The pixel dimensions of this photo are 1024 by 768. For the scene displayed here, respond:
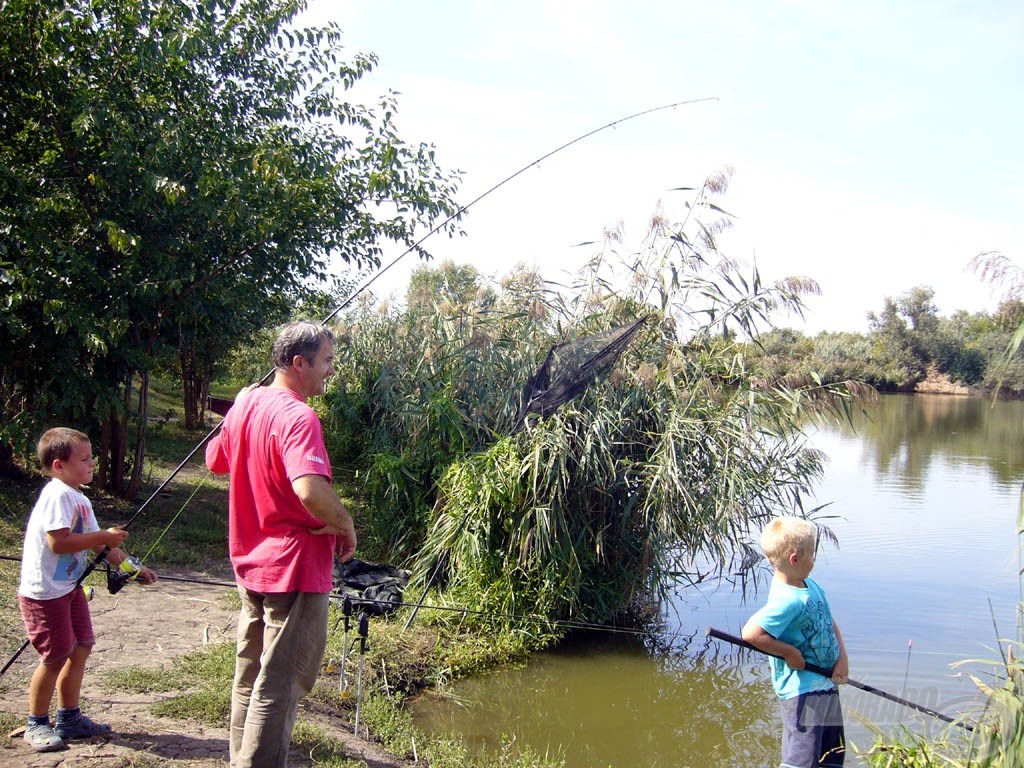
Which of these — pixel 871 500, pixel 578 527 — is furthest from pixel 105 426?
pixel 871 500

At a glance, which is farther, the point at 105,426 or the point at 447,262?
the point at 447,262

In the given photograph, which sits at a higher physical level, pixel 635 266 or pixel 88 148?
pixel 88 148

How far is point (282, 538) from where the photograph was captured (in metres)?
2.93

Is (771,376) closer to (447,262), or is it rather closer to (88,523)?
(88,523)

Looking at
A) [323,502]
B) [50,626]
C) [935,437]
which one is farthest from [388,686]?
[935,437]

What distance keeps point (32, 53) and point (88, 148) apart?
0.86 m

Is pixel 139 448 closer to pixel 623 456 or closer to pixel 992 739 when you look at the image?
pixel 623 456

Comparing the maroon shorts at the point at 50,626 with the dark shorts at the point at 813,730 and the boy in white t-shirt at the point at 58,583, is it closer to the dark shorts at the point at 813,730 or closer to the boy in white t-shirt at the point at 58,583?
the boy in white t-shirt at the point at 58,583

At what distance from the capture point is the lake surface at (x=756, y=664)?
5500 millimetres

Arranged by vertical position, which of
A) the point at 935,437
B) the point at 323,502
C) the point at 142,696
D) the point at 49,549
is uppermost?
the point at 323,502

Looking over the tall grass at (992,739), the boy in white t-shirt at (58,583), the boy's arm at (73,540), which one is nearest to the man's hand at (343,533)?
the boy's arm at (73,540)

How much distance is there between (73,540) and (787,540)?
271cm

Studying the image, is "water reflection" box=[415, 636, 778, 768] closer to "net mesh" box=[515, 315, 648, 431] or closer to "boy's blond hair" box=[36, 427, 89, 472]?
"net mesh" box=[515, 315, 648, 431]

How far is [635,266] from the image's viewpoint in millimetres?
7551
